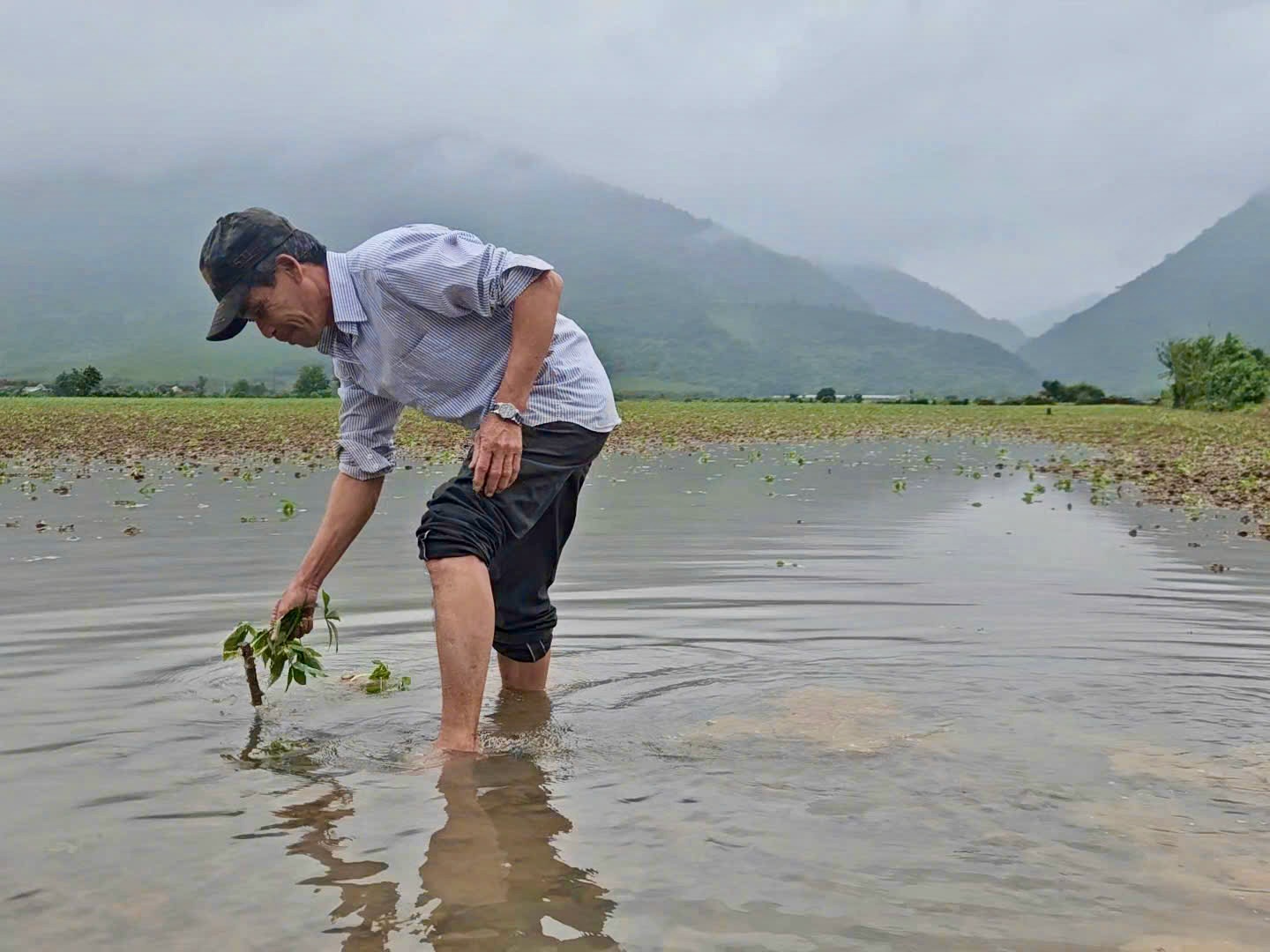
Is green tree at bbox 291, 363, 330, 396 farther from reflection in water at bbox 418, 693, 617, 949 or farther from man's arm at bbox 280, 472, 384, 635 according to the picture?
reflection in water at bbox 418, 693, 617, 949

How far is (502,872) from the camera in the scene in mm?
2854

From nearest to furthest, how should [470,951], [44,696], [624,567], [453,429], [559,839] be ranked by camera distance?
[470,951], [559,839], [44,696], [624,567], [453,429]

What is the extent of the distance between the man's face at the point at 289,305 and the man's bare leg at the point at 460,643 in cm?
78

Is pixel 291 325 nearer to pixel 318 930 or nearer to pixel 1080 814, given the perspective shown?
pixel 318 930

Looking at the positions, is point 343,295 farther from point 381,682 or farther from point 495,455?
point 381,682

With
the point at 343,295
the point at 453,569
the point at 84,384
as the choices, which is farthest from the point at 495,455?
the point at 84,384

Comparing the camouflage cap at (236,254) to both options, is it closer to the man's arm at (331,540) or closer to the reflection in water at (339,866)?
the man's arm at (331,540)

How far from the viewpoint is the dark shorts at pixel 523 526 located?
12.4 ft

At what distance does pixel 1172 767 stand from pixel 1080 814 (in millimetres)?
552

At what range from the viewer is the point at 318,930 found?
2.52 m

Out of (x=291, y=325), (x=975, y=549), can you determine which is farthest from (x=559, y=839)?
(x=975, y=549)

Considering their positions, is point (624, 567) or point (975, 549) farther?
point (975, 549)

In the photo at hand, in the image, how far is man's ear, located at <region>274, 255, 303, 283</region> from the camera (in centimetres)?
367

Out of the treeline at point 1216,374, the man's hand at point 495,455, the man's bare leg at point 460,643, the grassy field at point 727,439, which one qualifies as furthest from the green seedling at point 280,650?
the treeline at point 1216,374
